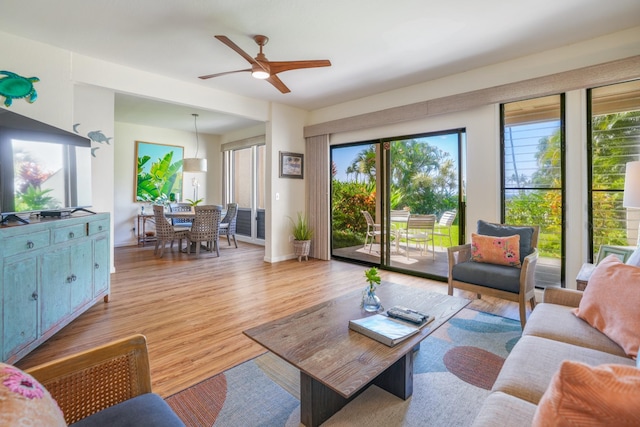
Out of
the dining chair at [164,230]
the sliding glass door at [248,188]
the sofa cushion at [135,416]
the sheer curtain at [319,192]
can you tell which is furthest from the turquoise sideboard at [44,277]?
the sliding glass door at [248,188]

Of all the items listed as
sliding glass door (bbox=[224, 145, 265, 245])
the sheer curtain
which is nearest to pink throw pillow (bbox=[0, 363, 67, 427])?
the sheer curtain

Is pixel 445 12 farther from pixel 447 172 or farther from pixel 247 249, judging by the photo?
pixel 247 249

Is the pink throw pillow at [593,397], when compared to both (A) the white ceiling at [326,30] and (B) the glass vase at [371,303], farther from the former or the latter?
(A) the white ceiling at [326,30]

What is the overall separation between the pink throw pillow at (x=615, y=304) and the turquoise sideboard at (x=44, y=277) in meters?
3.30

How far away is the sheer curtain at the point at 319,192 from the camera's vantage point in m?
5.38

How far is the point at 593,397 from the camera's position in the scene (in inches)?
22.1

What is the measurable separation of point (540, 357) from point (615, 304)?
1.75ft

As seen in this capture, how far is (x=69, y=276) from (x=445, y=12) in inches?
150

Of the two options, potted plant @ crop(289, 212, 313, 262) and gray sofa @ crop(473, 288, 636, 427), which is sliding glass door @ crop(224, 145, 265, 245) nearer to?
potted plant @ crop(289, 212, 313, 262)

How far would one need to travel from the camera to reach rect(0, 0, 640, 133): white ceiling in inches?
97.9

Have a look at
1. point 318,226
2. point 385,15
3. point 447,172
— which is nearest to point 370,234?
point 318,226

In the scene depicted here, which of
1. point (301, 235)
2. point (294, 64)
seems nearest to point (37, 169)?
point (294, 64)

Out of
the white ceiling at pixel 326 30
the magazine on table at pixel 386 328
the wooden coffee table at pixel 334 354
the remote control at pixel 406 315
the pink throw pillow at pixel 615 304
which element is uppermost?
the white ceiling at pixel 326 30

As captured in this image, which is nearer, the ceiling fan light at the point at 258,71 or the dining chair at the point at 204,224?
the ceiling fan light at the point at 258,71
